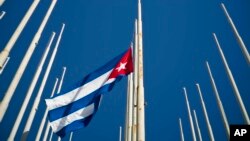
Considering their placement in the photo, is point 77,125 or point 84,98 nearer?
point 77,125

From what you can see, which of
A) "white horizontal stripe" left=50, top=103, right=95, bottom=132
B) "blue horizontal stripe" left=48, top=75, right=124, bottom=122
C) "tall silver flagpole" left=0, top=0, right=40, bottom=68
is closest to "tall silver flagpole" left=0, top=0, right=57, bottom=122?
"tall silver flagpole" left=0, top=0, right=40, bottom=68

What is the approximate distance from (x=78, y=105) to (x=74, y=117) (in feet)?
1.49

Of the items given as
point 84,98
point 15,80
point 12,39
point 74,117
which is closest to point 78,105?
point 84,98

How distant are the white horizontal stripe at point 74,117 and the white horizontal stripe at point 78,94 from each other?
0.59 meters

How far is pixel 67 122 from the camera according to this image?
9.56 metres

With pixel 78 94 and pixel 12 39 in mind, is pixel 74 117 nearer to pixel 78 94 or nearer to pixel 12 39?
pixel 78 94

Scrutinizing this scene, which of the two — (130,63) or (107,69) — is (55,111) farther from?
(130,63)

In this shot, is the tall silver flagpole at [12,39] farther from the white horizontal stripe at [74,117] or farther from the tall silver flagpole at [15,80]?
the white horizontal stripe at [74,117]

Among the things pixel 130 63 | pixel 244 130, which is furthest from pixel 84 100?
pixel 244 130

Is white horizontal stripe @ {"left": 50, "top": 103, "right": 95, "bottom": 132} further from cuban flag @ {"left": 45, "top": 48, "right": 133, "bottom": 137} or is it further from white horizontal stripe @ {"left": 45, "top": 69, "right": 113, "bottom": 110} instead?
white horizontal stripe @ {"left": 45, "top": 69, "right": 113, "bottom": 110}

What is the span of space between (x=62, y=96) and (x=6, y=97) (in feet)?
10.2

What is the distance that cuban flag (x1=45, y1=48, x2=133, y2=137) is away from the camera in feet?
31.2

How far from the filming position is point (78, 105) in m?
9.74

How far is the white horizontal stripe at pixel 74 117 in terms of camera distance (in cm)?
Result: 953
